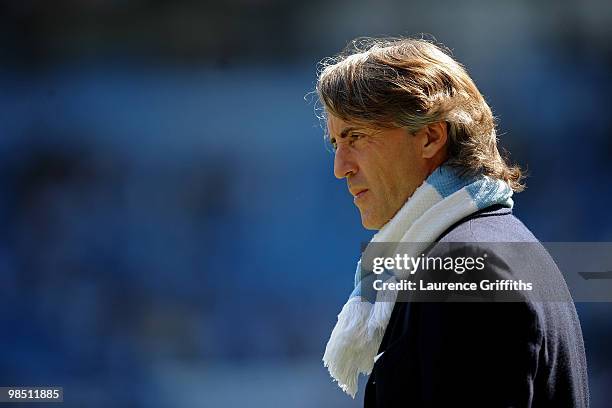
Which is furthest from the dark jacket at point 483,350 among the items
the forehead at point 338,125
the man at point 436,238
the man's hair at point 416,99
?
the forehead at point 338,125

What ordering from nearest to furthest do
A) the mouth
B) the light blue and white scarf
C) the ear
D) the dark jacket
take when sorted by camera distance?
the dark jacket, the light blue and white scarf, the ear, the mouth

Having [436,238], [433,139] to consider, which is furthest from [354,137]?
[436,238]

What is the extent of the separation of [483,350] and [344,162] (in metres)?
0.54

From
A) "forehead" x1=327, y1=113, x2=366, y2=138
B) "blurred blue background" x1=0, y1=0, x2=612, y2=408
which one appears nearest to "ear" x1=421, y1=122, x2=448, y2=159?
"forehead" x1=327, y1=113, x2=366, y2=138

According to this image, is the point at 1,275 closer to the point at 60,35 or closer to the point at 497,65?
the point at 60,35

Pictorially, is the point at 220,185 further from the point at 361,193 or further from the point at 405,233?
the point at 405,233

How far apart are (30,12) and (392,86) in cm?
→ 278

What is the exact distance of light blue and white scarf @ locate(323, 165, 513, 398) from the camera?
4.98 feet

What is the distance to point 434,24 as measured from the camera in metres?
3.81

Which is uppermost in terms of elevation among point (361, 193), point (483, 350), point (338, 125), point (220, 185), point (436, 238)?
point (220, 185)

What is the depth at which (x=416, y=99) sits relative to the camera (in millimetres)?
1599

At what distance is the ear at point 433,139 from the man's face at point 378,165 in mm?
14

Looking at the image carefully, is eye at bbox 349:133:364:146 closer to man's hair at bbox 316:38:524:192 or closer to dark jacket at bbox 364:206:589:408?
man's hair at bbox 316:38:524:192

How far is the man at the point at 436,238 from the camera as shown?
135 cm
